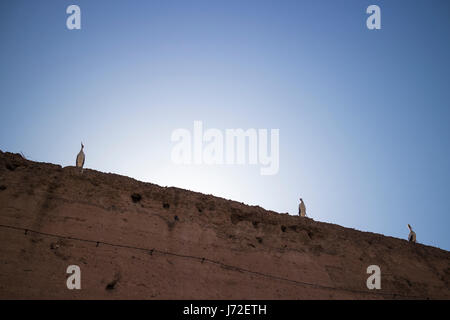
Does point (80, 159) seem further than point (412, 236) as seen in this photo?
No

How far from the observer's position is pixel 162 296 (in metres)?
7.34

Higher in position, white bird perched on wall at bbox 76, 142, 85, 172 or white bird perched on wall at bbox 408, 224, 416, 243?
white bird perched on wall at bbox 76, 142, 85, 172

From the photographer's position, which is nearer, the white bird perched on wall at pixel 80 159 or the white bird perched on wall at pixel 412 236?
the white bird perched on wall at pixel 80 159

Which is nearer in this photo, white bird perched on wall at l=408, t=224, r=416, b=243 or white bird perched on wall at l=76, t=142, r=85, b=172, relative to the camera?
white bird perched on wall at l=76, t=142, r=85, b=172

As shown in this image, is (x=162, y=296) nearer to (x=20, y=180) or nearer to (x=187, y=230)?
(x=187, y=230)

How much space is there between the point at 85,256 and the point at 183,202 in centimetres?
269

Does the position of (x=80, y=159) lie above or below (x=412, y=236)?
above

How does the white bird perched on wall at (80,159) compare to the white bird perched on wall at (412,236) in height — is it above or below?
above

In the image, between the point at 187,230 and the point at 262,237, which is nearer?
the point at 187,230
